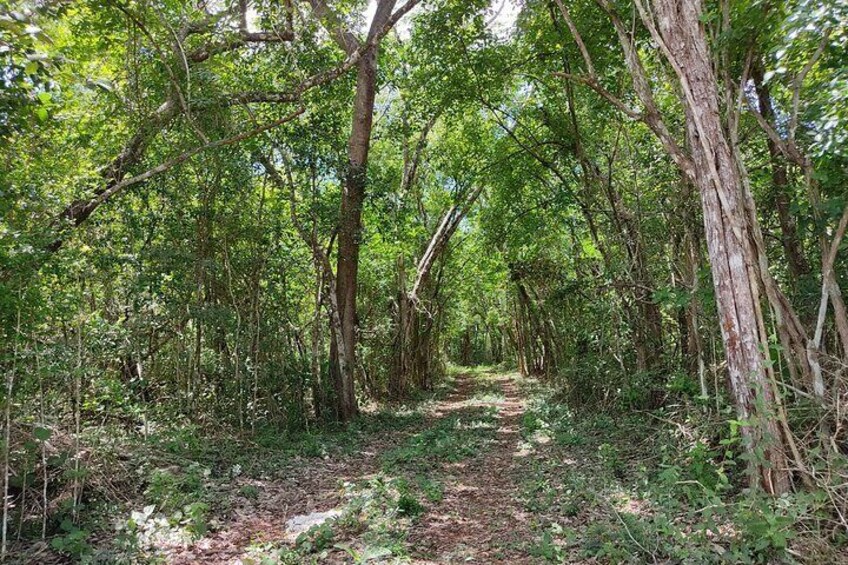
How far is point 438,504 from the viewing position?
536 cm

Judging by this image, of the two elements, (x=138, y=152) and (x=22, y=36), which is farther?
(x=138, y=152)

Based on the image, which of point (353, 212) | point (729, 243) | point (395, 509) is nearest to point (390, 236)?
point (353, 212)

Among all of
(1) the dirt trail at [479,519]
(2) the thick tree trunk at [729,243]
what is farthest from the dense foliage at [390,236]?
(1) the dirt trail at [479,519]

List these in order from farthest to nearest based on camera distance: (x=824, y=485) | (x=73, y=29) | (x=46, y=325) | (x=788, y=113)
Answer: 1. (x=73, y=29)
2. (x=788, y=113)
3. (x=46, y=325)
4. (x=824, y=485)

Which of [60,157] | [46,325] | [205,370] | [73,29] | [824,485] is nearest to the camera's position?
[824,485]

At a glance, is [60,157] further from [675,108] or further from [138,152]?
[675,108]

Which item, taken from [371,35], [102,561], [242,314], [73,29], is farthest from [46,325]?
[371,35]

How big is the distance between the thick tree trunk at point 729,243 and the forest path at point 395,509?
6.42ft

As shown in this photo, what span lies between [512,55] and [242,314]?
247 inches

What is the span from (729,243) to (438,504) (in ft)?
12.1

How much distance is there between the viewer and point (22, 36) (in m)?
2.73

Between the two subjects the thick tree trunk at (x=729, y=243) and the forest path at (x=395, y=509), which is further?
the forest path at (x=395, y=509)

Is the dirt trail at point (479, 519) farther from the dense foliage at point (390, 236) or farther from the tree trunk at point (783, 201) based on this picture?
the tree trunk at point (783, 201)

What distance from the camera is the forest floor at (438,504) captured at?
3666 mm
